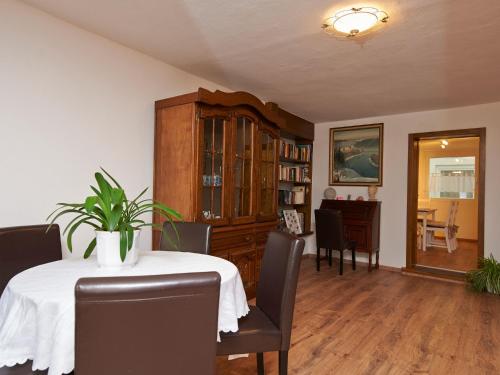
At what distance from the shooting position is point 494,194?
408cm

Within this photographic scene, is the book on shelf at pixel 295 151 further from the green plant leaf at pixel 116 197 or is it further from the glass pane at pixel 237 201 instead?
the green plant leaf at pixel 116 197

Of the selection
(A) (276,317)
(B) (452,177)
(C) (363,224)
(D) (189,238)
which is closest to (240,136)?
(D) (189,238)

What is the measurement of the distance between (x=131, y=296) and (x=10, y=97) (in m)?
1.92

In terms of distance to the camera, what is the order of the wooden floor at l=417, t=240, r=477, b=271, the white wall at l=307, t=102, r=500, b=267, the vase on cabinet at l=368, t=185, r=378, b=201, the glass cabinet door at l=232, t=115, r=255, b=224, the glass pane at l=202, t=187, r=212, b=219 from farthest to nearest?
the wooden floor at l=417, t=240, r=477, b=271 < the vase on cabinet at l=368, t=185, r=378, b=201 < the white wall at l=307, t=102, r=500, b=267 < the glass cabinet door at l=232, t=115, r=255, b=224 < the glass pane at l=202, t=187, r=212, b=219

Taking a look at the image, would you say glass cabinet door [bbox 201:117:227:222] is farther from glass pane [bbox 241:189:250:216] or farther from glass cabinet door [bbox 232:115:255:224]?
glass pane [bbox 241:189:250:216]

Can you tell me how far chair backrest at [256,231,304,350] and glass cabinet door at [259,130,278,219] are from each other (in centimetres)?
154

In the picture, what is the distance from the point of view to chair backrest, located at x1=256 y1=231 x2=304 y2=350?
5.22ft

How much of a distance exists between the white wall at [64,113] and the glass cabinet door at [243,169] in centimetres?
65

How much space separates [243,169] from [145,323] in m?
2.40

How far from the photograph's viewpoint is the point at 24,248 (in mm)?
1860

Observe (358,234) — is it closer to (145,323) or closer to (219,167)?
(219,167)

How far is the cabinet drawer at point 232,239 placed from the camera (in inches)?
112

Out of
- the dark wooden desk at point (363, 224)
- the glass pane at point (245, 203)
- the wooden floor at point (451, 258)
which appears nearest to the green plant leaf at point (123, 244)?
the glass pane at point (245, 203)

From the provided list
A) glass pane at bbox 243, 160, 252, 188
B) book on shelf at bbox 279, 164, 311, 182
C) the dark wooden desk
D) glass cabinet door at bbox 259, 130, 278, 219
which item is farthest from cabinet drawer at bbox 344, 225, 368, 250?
glass pane at bbox 243, 160, 252, 188
